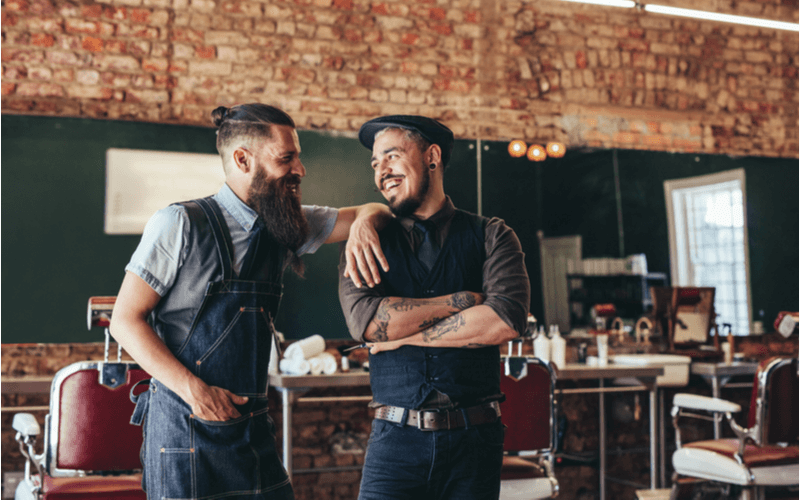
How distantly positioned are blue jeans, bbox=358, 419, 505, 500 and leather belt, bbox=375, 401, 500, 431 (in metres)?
0.01

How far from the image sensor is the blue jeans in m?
1.76

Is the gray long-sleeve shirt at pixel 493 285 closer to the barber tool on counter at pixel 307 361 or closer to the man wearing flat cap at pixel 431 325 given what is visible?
the man wearing flat cap at pixel 431 325

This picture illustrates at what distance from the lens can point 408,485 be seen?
1.75 metres

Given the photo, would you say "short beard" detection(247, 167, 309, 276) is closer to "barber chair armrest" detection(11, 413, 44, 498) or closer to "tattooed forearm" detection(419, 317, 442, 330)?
"tattooed forearm" detection(419, 317, 442, 330)

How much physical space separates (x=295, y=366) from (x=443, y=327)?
224 centimetres

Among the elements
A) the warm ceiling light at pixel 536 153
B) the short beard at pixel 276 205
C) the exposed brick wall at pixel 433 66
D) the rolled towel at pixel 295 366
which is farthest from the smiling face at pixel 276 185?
the warm ceiling light at pixel 536 153

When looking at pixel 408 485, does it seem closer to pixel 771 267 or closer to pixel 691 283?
pixel 691 283

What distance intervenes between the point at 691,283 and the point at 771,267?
773 mm

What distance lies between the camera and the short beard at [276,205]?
6.06 feet

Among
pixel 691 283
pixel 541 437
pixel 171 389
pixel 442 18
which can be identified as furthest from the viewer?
pixel 691 283

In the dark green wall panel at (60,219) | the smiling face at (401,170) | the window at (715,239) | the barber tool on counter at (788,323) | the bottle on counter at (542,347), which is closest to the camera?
the smiling face at (401,170)

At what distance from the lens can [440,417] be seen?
5.84 ft

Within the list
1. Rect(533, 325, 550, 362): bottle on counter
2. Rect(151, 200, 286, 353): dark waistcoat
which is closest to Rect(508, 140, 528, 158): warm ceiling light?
Rect(533, 325, 550, 362): bottle on counter

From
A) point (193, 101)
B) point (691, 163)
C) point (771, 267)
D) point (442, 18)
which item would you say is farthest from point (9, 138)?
point (771, 267)
